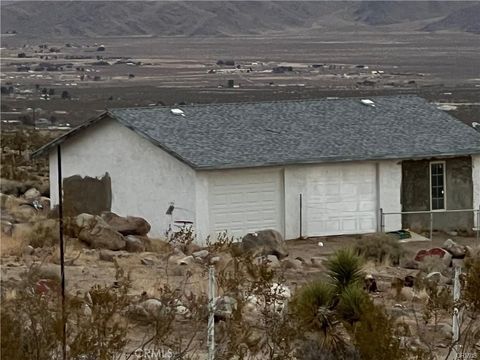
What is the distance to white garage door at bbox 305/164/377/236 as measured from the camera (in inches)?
1214

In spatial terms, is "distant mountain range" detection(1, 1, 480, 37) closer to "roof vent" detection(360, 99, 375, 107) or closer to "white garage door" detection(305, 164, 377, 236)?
"roof vent" detection(360, 99, 375, 107)

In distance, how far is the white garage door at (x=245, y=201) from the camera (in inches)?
1168

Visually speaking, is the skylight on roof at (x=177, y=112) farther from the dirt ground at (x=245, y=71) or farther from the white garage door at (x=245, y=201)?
the dirt ground at (x=245, y=71)

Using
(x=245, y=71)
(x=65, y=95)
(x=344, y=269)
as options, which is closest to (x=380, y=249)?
(x=344, y=269)

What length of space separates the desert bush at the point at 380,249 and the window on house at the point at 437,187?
5.06 metres

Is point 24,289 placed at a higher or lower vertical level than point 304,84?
lower

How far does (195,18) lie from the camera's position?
16762cm

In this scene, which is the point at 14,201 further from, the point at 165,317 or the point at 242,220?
the point at 165,317

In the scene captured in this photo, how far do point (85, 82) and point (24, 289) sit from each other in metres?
88.1

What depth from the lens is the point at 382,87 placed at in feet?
267

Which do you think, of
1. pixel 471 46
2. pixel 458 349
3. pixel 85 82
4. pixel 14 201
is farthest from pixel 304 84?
pixel 458 349

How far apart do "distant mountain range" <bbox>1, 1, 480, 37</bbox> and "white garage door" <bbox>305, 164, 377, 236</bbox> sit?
12928 centimetres

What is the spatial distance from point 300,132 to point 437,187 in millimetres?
3545

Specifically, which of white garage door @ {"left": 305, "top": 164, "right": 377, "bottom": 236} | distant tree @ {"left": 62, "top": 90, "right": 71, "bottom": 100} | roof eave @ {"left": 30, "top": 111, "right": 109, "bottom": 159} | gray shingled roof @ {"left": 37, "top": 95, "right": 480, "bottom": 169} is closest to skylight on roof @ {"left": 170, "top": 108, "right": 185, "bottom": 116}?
gray shingled roof @ {"left": 37, "top": 95, "right": 480, "bottom": 169}
